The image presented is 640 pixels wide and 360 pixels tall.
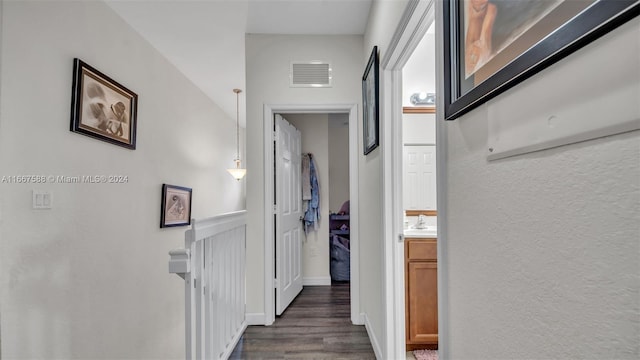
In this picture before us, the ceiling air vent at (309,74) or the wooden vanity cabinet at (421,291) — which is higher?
the ceiling air vent at (309,74)

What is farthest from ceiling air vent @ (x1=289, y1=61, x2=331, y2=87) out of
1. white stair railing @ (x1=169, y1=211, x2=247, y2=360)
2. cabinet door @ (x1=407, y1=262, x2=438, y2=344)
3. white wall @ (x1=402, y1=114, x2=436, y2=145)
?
cabinet door @ (x1=407, y1=262, x2=438, y2=344)

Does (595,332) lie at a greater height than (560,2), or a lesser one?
lesser

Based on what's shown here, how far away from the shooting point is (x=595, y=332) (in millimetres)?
477

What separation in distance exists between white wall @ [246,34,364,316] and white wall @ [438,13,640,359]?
2221 millimetres

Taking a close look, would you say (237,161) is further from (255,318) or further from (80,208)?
(80,208)

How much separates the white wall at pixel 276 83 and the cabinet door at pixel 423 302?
4.61 feet

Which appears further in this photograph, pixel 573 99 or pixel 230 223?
pixel 230 223

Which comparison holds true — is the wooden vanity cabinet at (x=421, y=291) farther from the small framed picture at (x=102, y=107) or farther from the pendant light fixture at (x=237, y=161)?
the pendant light fixture at (x=237, y=161)

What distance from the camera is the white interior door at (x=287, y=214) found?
3084 mm

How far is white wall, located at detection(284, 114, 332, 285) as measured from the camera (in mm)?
4207

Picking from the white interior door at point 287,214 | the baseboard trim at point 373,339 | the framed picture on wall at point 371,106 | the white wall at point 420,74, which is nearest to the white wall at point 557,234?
the framed picture on wall at point 371,106

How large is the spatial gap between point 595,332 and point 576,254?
4.6 inches

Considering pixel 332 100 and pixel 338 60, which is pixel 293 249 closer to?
pixel 332 100

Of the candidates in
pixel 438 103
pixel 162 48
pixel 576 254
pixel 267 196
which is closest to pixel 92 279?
pixel 267 196
